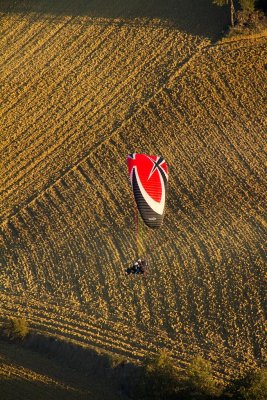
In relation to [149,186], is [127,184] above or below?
above

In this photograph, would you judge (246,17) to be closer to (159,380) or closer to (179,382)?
(179,382)

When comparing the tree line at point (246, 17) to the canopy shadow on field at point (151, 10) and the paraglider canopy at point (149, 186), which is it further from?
the paraglider canopy at point (149, 186)

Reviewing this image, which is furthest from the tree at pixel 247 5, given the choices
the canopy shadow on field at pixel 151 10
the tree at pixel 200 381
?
the tree at pixel 200 381

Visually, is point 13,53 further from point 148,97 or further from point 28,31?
point 148,97

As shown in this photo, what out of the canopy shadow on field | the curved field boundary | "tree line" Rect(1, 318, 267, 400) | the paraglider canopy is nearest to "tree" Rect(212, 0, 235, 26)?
the canopy shadow on field

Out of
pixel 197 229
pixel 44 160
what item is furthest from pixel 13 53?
pixel 197 229

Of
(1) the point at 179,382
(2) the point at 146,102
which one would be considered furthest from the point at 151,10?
(1) the point at 179,382
